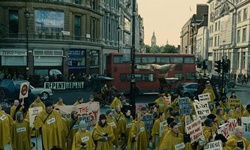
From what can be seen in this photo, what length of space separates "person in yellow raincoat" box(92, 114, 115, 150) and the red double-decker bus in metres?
19.3

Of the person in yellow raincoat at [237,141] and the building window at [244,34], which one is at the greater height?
the building window at [244,34]

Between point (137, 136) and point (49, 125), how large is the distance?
9.08 ft

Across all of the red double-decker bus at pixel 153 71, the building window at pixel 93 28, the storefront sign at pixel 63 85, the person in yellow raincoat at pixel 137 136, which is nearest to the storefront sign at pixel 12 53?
the building window at pixel 93 28

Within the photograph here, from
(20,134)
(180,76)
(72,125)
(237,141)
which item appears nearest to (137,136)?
(72,125)

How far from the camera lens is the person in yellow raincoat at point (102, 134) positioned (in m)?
8.80

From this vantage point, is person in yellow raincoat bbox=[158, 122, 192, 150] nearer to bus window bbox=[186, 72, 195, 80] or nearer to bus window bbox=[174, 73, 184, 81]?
bus window bbox=[174, 73, 184, 81]

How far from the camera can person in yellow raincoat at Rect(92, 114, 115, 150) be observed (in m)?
8.80

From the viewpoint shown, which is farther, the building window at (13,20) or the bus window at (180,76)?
the building window at (13,20)

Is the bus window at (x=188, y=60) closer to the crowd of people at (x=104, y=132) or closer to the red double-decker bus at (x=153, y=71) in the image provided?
the red double-decker bus at (x=153, y=71)

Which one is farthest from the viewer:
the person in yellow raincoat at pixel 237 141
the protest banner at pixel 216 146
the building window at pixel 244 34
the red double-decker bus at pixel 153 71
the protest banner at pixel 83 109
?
the building window at pixel 244 34

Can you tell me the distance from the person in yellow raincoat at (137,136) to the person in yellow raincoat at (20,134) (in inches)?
137

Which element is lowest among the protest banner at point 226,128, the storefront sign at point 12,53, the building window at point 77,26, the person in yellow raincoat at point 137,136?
the person in yellow raincoat at point 137,136

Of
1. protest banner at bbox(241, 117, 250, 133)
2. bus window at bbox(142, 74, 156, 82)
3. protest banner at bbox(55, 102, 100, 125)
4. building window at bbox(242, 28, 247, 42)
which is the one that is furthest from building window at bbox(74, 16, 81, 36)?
protest banner at bbox(241, 117, 250, 133)

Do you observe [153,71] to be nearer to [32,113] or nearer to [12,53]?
[12,53]
